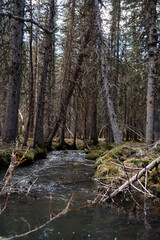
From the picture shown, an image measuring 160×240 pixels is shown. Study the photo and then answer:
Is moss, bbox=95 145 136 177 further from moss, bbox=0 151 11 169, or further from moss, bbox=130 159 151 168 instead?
moss, bbox=0 151 11 169

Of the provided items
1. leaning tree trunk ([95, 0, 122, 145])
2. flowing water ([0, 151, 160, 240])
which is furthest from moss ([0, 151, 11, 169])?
leaning tree trunk ([95, 0, 122, 145])

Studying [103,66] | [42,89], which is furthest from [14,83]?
[103,66]

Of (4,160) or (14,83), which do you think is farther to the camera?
(14,83)

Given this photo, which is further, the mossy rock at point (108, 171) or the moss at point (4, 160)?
the moss at point (4, 160)

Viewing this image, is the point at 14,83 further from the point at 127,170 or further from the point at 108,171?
the point at 127,170

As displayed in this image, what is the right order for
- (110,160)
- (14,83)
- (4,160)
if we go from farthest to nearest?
(14,83) → (4,160) → (110,160)

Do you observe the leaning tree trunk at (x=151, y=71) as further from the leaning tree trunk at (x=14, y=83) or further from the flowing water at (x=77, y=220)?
the leaning tree trunk at (x=14, y=83)

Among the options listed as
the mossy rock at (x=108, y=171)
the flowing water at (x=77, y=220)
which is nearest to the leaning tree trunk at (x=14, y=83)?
the mossy rock at (x=108, y=171)

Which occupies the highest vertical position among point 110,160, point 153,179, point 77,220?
point 110,160

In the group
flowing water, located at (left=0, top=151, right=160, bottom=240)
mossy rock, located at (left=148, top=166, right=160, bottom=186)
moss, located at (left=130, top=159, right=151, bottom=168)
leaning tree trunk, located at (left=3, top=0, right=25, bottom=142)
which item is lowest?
flowing water, located at (left=0, top=151, right=160, bottom=240)

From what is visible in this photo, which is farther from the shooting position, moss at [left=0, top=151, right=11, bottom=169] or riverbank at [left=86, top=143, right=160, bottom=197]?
moss at [left=0, top=151, right=11, bottom=169]

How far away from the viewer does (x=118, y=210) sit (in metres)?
3.77

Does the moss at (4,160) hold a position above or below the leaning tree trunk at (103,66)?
below

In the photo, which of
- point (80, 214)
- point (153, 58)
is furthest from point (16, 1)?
point (80, 214)
